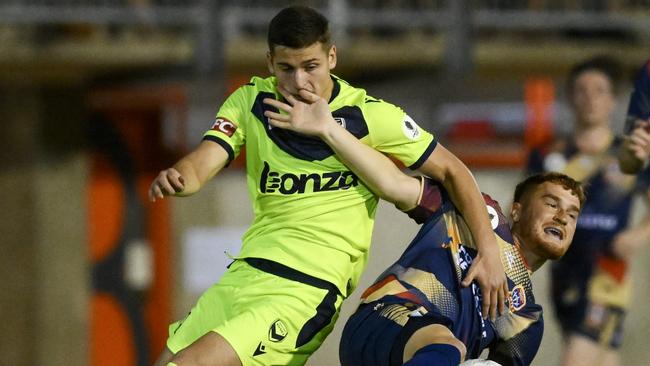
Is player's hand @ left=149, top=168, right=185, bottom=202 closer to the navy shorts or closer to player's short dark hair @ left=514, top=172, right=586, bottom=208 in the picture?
the navy shorts

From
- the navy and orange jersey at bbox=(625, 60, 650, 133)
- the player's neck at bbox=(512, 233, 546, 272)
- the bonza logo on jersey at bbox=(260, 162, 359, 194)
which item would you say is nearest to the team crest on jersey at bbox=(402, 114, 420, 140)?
the bonza logo on jersey at bbox=(260, 162, 359, 194)

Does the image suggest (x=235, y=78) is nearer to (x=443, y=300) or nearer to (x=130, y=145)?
(x=130, y=145)

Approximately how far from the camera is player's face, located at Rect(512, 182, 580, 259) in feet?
13.9

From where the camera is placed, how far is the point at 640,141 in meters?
5.09

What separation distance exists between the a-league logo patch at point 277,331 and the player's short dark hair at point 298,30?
2.72ft

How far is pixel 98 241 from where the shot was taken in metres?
8.45

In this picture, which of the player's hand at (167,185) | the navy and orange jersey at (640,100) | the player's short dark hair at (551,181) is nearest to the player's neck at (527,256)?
the player's short dark hair at (551,181)

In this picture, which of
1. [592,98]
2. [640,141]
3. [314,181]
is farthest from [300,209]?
[592,98]

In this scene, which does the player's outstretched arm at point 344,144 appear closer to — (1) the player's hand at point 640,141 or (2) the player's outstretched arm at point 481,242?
(2) the player's outstretched arm at point 481,242

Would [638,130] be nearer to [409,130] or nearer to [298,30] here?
[409,130]

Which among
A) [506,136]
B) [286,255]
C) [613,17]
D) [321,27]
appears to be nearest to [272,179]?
[286,255]

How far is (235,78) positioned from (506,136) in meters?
1.67

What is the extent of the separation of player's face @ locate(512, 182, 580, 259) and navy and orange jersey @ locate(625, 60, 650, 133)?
117cm

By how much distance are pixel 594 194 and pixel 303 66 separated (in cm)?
294
